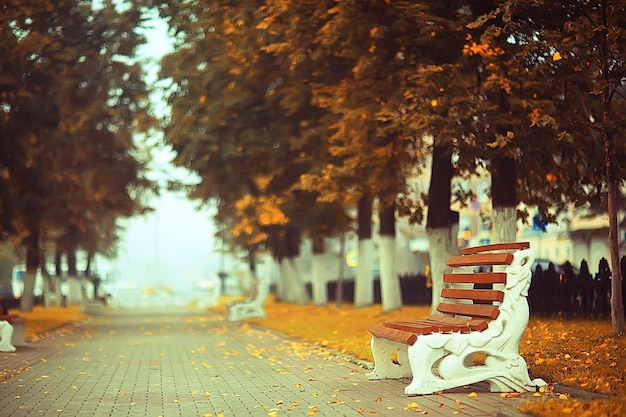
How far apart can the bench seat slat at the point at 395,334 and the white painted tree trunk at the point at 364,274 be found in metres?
21.8

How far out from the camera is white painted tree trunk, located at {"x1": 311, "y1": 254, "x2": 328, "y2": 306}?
40.4m

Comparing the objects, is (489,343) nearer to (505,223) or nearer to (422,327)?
(422,327)

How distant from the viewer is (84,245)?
176 feet

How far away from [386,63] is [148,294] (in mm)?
95121

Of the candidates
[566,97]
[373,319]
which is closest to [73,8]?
[373,319]

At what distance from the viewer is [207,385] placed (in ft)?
43.1

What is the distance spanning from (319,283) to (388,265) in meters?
10.0

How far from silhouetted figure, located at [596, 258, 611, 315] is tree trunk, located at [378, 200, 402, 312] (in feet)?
30.0

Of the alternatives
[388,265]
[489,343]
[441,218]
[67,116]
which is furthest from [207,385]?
[67,116]

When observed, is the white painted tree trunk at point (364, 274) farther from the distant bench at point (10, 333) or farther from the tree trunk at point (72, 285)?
the tree trunk at point (72, 285)

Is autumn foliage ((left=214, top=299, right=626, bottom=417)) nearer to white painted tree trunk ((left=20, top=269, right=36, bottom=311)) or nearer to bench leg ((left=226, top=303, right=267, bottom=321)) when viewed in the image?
bench leg ((left=226, top=303, right=267, bottom=321))

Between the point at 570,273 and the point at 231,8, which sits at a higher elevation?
the point at 231,8

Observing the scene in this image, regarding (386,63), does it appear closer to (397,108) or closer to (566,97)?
(397,108)

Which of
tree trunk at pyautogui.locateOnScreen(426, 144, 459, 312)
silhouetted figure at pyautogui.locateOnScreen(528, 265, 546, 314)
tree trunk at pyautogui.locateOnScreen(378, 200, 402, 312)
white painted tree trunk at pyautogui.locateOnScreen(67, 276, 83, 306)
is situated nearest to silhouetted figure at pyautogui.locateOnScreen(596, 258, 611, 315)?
silhouetted figure at pyautogui.locateOnScreen(528, 265, 546, 314)
